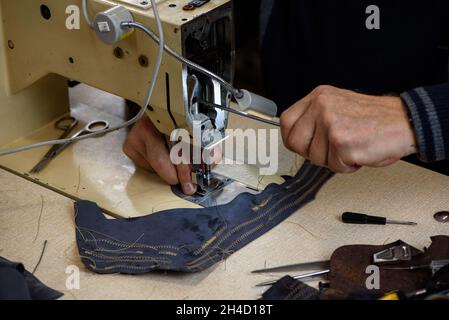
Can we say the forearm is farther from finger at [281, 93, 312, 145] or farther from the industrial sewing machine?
the industrial sewing machine

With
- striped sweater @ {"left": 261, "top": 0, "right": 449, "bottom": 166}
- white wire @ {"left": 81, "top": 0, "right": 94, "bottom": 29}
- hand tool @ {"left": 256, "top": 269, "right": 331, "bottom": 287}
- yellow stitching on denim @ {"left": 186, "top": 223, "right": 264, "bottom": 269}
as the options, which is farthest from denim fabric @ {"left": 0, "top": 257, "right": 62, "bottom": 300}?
striped sweater @ {"left": 261, "top": 0, "right": 449, "bottom": 166}

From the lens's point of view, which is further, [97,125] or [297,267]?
[97,125]

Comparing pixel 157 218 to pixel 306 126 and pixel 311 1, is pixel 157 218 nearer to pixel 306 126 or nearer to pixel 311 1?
pixel 306 126

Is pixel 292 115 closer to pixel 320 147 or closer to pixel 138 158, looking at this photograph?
pixel 320 147

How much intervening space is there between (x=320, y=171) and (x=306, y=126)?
291 millimetres

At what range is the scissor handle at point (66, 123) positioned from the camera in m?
1.76

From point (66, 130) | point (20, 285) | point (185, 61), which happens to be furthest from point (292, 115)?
point (66, 130)

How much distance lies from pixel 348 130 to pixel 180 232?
36cm

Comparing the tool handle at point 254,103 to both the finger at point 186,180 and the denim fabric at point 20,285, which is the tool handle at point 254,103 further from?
the denim fabric at point 20,285

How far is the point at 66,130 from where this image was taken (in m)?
1.74

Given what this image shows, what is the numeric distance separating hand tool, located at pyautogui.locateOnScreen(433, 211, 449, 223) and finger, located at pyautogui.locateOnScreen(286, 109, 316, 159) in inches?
12.3

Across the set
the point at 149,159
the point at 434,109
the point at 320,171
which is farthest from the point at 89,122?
the point at 434,109

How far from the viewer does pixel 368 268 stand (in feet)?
4.16

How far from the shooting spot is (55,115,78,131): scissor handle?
1758 mm
